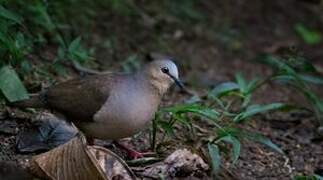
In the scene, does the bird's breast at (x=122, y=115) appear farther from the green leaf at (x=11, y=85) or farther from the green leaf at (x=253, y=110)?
the green leaf at (x=253, y=110)

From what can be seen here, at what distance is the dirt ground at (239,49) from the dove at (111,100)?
1.31ft

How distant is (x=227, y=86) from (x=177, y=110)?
1198 mm

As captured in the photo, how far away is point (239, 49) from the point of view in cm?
880

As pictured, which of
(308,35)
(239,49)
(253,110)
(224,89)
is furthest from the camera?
(308,35)

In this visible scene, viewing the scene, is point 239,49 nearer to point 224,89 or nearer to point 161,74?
point 224,89

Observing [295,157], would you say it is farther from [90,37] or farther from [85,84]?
[90,37]

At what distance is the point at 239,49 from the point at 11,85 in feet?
14.1

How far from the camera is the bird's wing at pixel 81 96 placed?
435cm

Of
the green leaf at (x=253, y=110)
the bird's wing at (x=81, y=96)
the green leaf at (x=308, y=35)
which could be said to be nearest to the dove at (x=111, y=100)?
the bird's wing at (x=81, y=96)

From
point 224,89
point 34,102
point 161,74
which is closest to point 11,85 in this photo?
point 34,102

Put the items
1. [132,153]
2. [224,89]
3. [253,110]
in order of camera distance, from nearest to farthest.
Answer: [132,153], [253,110], [224,89]

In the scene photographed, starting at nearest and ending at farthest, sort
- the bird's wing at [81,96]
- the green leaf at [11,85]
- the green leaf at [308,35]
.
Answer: the bird's wing at [81,96], the green leaf at [11,85], the green leaf at [308,35]

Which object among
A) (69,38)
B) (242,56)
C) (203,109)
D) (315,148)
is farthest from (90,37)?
(203,109)

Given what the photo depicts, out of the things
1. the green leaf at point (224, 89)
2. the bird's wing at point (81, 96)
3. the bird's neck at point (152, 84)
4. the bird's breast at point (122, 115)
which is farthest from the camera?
the green leaf at point (224, 89)
